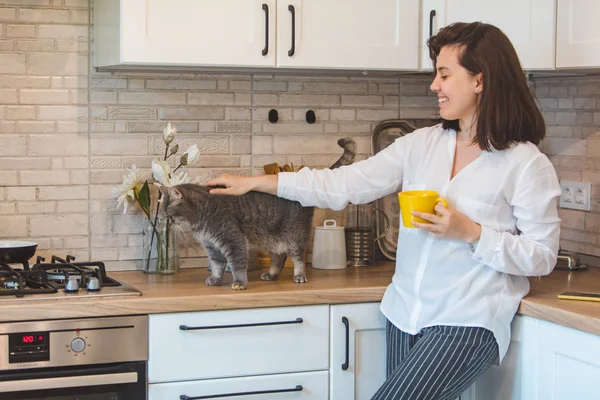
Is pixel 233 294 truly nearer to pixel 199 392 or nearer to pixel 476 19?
pixel 199 392

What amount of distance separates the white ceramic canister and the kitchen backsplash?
0.31 m

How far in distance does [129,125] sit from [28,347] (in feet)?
3.06

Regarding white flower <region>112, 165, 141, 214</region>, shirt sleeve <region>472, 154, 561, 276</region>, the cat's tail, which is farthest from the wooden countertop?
the cat's tail

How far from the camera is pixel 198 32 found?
9.29ft

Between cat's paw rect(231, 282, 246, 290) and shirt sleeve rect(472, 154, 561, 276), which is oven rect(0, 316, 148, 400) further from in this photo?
shirt sleeve rect(472, 154, 561, 276)

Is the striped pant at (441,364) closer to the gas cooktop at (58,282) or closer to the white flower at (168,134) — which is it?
the gas cooktop at (58,282)

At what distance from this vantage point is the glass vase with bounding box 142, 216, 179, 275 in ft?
10.2

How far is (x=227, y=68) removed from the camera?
300cm

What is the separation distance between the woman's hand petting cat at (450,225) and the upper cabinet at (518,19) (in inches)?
30.8

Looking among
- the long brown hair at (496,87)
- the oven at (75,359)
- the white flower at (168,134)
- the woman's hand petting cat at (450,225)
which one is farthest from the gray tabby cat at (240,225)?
the long brown hair at (496,87)

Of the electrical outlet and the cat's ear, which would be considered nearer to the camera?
the cat's ear

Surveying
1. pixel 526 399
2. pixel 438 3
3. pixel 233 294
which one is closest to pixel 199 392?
pixel 233 294

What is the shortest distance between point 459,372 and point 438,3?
4.04 feet

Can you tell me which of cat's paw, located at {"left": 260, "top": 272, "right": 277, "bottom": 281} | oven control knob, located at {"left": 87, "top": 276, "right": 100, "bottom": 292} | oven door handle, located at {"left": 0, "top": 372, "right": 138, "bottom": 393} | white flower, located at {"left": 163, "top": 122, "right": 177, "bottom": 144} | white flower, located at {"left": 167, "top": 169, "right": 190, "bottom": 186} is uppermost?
white flower, located at {"left": 163, "top": 122, "right": 177, "bottom": 144}
